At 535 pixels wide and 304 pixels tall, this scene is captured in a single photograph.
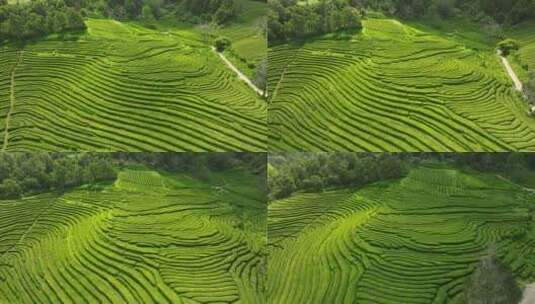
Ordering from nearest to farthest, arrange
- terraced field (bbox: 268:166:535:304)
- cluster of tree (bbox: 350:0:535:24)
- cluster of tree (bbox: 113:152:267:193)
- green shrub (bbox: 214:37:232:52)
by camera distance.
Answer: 1. terraced field (bbox: 268:166:535:304)
2. cluster of tree (bbox: 113:152:267:193)
3. cluster of tree (bbox: 350:0:535:24)
4. green shrub (bbox: 214:37:232:52)

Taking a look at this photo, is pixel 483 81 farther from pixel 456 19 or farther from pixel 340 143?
pixel 340 143

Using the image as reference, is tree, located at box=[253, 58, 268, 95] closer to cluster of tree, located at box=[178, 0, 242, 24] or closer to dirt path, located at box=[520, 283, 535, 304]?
cluster of tree, located at box=[178, 0, 242, 24]

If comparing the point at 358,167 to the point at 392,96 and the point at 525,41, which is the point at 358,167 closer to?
the point at 392,96

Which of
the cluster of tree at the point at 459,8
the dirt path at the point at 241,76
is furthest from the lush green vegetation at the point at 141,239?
the cluster of tree at the point at 459,8

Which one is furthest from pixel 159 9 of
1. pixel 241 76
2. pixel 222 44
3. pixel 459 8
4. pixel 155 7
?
pixel 459 8

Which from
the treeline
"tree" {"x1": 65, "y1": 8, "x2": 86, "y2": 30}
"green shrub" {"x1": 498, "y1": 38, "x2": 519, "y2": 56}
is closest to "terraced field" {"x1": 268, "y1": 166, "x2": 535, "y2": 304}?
"green shrub" {"x1": 498, "y1": 38, "x2": 519, "y2": 56}

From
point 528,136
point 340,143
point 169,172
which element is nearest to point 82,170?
point 169,172

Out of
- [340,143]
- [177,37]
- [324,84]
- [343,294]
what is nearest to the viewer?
[343,294]
